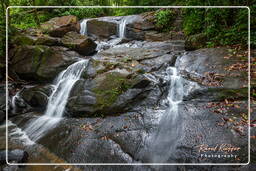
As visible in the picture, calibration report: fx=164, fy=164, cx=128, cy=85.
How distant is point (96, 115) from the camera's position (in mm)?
5113

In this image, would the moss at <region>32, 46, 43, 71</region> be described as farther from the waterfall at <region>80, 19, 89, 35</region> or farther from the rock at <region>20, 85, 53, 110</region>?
the waterfall at <region>80, 19, 89, 35</region>

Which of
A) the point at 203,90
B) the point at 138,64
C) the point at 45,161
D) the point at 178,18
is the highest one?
the point at 178,18

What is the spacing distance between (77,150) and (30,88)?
14.5 feet

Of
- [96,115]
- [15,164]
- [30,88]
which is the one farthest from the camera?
[30,88]

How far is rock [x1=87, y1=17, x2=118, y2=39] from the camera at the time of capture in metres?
12.8

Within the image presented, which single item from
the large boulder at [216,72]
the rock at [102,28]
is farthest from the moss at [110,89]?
the rock at [102,28]

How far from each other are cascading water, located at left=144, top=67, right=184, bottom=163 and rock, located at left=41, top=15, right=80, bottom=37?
8.05m

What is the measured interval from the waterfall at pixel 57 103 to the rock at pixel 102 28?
606 cm

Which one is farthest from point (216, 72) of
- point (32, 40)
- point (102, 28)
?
point (102, 28)

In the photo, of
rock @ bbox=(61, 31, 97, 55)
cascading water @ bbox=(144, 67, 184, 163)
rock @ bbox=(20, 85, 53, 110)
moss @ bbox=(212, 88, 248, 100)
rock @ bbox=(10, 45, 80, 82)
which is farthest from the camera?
rock @ bbox=(61, 31, 97, 55)

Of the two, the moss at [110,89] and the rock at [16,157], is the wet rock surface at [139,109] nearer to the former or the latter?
the moss at [110,89]

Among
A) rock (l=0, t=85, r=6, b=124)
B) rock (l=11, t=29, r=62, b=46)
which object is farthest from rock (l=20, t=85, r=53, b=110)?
rock (l=11, t=29, r=62, b=46)

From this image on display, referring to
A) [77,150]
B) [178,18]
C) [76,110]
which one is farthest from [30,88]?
[178,18]

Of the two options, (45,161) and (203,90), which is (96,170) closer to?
(45,161)
